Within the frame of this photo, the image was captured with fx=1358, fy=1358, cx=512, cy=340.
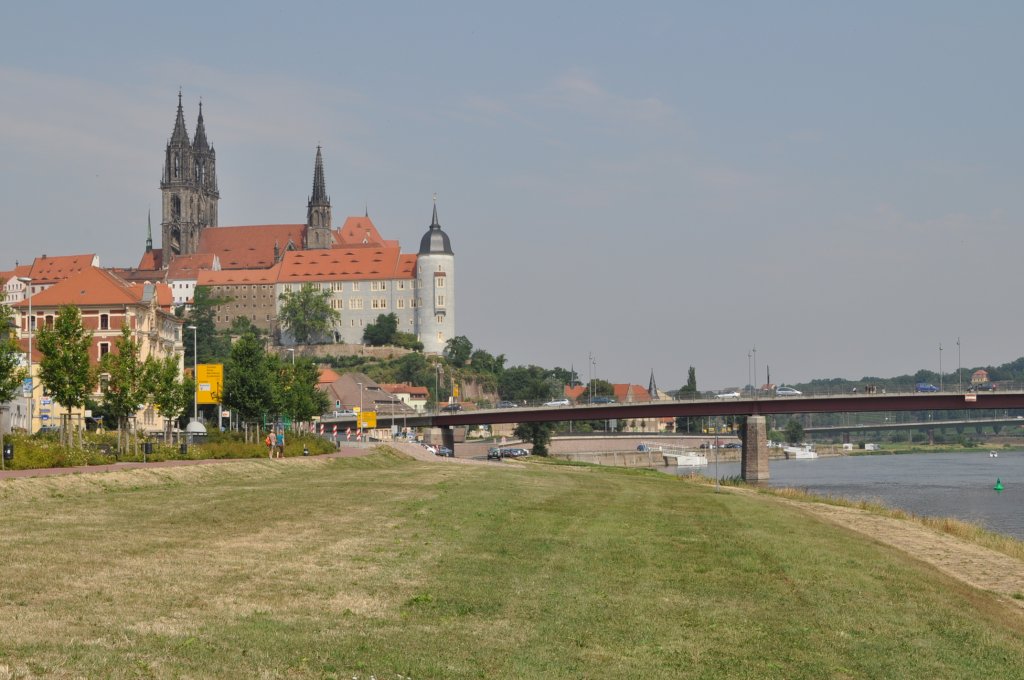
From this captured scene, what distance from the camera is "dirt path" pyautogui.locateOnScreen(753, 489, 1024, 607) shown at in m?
32.8

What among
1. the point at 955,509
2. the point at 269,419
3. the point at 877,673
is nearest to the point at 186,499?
the point at 877,673

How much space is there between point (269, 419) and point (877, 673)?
9309cm

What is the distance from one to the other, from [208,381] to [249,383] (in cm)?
311

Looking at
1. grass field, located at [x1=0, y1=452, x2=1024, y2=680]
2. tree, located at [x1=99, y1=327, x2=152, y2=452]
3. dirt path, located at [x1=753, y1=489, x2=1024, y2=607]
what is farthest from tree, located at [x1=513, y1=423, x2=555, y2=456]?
grass field, located at [x1=0, y1=452, x2=1024, y2=680]

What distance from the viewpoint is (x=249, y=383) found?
269 ft

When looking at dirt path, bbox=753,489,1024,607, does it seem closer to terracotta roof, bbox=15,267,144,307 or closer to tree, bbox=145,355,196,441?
tree, bbox=145,355,196,441

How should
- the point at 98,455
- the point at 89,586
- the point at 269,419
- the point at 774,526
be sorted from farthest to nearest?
the point at 269,419, the point at 98,455, the point at 774,526, the point at 89,586

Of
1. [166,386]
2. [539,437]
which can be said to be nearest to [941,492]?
[166,386]

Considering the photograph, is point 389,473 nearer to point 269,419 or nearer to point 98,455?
point 98,455

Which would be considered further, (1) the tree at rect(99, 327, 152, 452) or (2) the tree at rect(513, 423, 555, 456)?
(2) the tree at rect(513, 423, 555, 456)

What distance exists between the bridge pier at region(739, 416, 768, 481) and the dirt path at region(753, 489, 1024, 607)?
7426cm

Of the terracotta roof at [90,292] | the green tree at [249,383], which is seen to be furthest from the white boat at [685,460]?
the green tree at [249,383]

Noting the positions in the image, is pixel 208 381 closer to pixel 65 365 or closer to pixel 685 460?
pixel 65 365

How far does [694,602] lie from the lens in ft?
70.8
